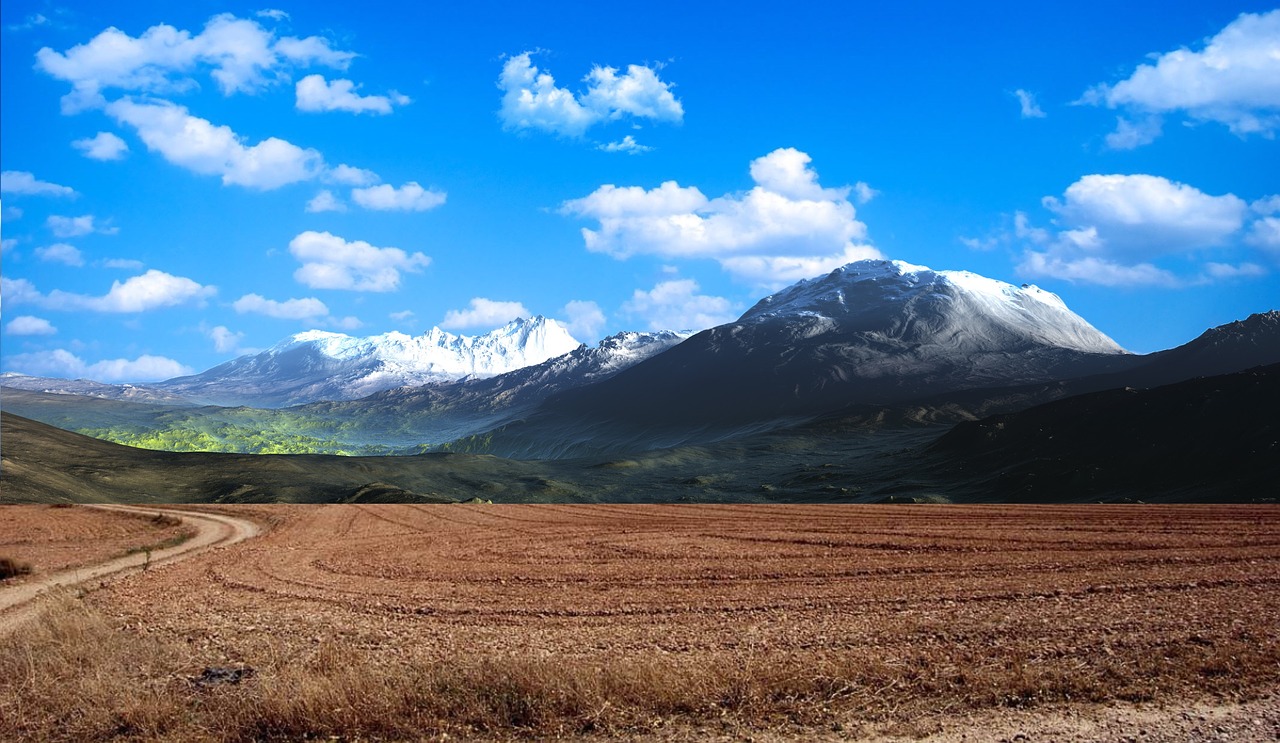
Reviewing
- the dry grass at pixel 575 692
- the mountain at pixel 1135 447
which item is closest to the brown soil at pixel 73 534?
the dry grass at pixel 575 692

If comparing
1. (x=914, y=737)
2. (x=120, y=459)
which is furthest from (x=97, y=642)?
(x=120, y=459)

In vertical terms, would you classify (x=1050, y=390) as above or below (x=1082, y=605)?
above

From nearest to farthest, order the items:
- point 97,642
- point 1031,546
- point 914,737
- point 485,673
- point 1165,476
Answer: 1. point 914,737
2. point 485,673
3. point 97,642
4. point 1031,546
5. point 1165,476

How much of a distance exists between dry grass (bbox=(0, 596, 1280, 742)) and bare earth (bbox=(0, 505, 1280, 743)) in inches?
2.9

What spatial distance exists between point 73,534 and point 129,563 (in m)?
15.1

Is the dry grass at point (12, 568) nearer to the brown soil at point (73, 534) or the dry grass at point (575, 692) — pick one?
the brown soil at point (73, 534)

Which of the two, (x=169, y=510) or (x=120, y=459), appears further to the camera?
(x=120, y=459)

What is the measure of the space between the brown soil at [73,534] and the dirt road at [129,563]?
3.06ft

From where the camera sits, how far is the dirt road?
24.9 meters

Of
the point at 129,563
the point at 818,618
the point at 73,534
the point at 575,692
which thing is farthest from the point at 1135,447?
the point at 73,534

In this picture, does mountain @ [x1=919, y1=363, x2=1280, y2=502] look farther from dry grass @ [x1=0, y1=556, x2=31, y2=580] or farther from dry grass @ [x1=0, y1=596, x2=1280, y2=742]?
dry grass @ [x1=0, y1=556, x2=31, y2=580]

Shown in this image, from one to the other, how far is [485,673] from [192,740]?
4698 mm

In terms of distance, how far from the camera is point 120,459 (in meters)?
118

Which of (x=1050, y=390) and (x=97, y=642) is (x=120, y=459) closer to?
(x=97, y=642)
